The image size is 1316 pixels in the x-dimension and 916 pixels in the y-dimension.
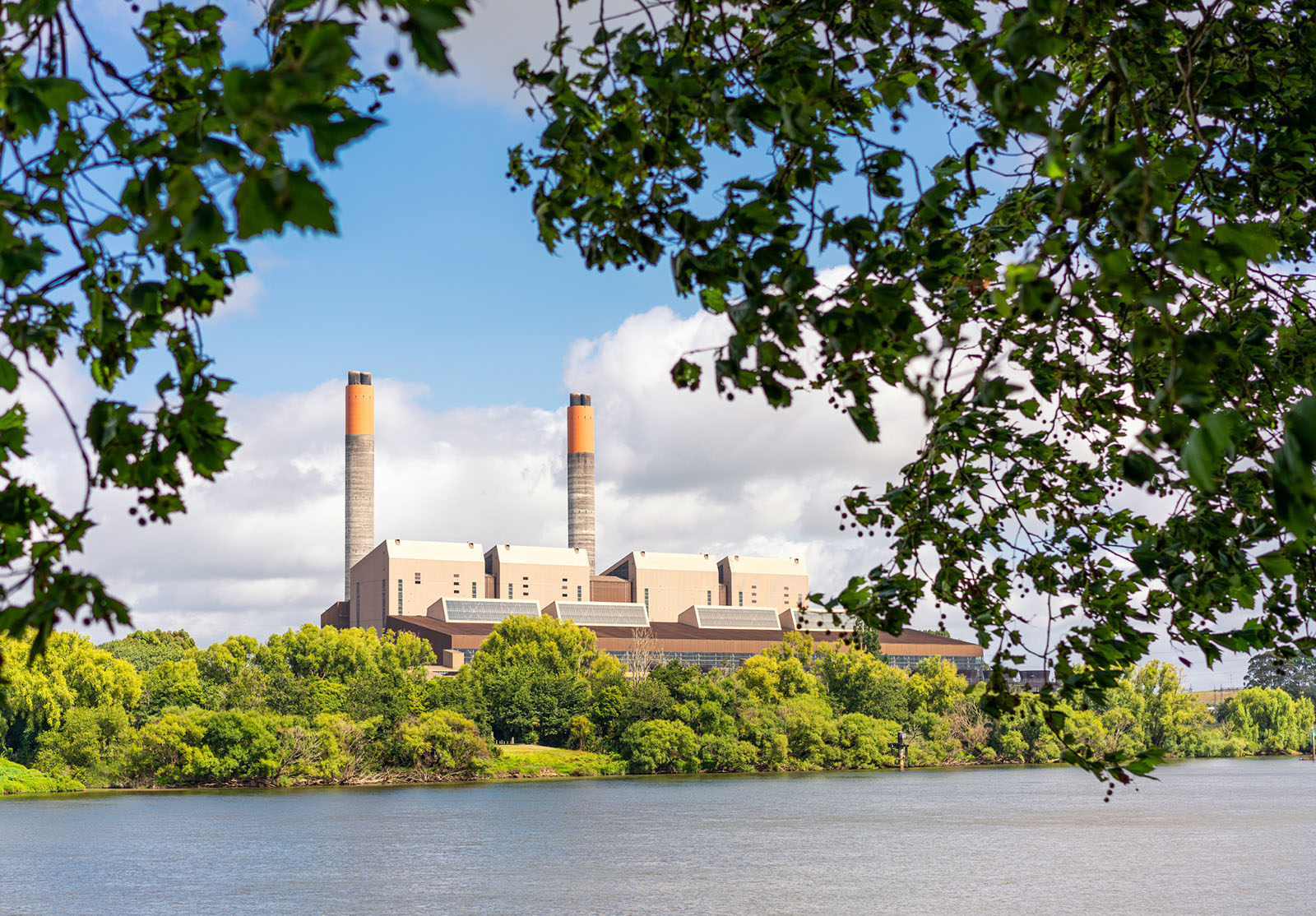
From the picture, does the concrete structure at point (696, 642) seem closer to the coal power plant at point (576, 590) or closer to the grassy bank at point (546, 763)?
the coal power plant at point (576, 590)

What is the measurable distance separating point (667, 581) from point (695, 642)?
863 centimetres

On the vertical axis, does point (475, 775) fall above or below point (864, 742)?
below

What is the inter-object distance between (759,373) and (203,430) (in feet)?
5.56

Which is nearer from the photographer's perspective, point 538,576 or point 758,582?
point 538,576

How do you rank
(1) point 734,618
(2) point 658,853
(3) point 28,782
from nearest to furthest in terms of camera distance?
(2) point 658,853
(3) point 28,782
(1) point 734,618

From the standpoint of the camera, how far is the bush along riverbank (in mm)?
52438

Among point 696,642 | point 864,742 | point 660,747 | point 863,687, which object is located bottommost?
point 864,742

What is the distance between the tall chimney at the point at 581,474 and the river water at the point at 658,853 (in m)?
40.3

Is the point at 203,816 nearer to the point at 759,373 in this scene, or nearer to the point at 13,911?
the point at 13,911

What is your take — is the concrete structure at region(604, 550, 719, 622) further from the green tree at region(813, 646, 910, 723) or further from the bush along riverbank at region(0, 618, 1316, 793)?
the green tree at region(813, 646, 910, 723)

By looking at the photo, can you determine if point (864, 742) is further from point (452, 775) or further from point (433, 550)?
point (433, 550)

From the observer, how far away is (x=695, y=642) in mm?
84312

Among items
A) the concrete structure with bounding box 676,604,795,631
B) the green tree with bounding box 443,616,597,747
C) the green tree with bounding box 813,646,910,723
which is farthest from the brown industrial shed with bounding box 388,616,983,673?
the green tree with bounding box 443,616,597,747

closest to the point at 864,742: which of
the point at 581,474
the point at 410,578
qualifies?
the point at 581,474
